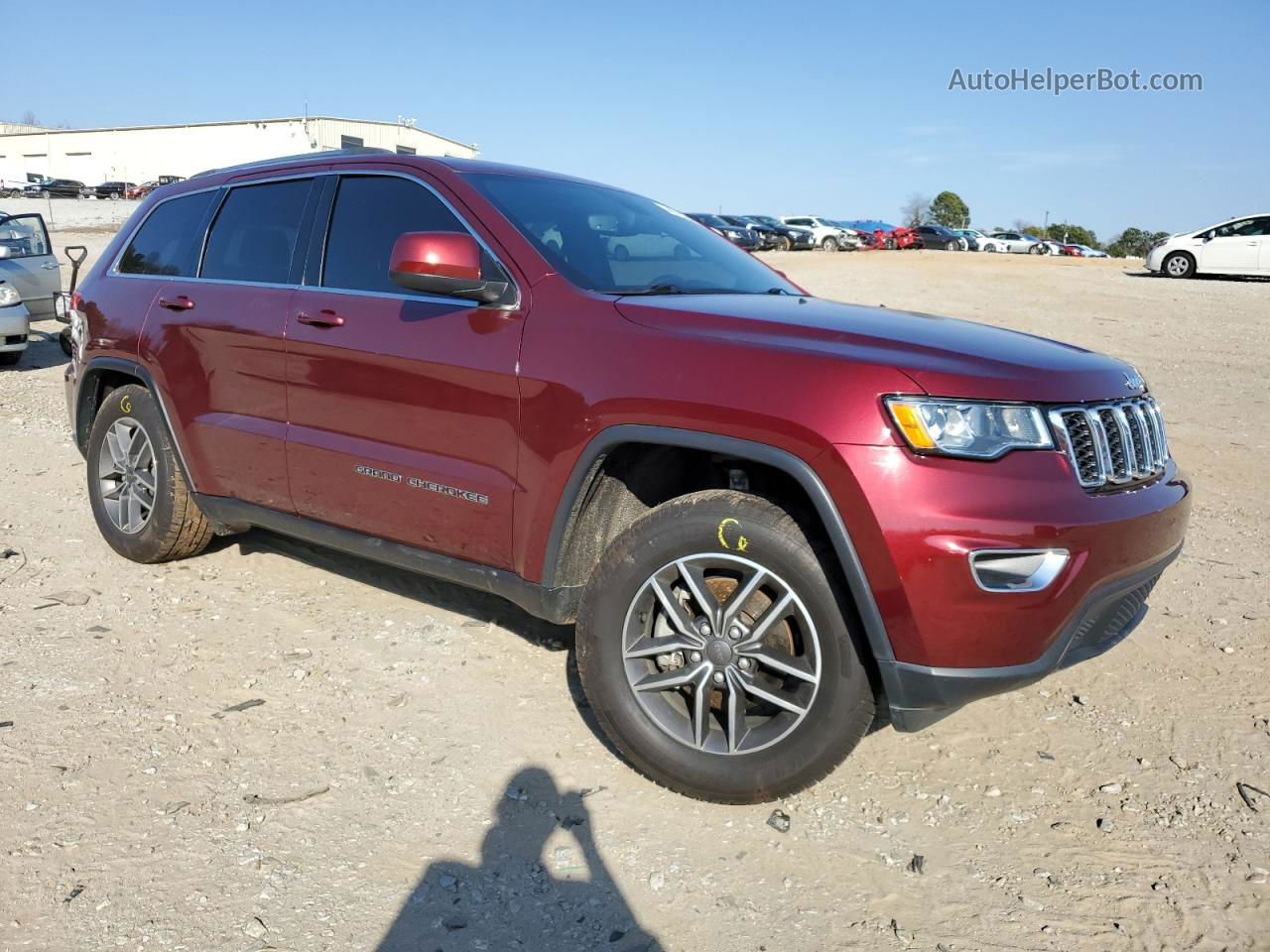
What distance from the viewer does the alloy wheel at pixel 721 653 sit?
9.70 ft

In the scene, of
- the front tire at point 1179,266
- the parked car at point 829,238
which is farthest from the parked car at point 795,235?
the front tire at point 1179,266

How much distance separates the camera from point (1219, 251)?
75.0 feet

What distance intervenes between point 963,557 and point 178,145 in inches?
3318

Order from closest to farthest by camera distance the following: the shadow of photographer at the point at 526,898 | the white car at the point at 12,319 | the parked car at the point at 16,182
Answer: the shadow of photographer at the point at 526,898 < the white car at the point at 12,319 < the parked car at the point at 16,182

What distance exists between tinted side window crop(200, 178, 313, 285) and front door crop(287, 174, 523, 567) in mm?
222

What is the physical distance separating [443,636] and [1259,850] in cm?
292

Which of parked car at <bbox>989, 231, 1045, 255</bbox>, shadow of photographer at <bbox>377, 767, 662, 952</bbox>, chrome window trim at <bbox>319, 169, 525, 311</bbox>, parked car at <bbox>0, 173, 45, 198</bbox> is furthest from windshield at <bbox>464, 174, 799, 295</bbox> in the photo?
parked car at <bbox>0, 173, 45, 198</bbox>

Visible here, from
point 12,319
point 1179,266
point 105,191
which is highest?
point 105,191

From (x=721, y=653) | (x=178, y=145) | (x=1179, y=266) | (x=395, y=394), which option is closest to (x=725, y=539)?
(x=721, y=653)

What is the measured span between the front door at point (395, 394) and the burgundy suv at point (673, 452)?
1 centimetres

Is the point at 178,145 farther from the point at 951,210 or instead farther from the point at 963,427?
the point at 963,427

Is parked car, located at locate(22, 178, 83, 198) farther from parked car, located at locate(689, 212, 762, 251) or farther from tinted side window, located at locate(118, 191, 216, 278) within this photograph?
tinted side window, located at locate(118, 191, 216, 278)

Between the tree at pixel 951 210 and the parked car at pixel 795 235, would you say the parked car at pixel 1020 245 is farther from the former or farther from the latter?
the tree at pixel 951 210

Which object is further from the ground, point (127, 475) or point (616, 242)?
point (616, 242)
